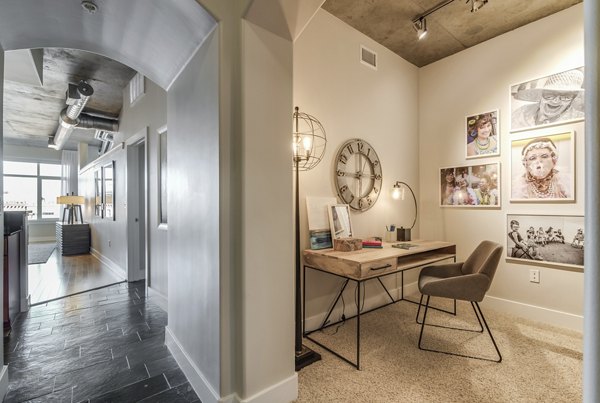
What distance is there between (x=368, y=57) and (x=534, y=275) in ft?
9.88

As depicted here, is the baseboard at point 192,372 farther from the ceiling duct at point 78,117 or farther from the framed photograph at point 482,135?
the ceiling duct at point 78,117

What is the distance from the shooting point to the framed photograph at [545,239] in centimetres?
264

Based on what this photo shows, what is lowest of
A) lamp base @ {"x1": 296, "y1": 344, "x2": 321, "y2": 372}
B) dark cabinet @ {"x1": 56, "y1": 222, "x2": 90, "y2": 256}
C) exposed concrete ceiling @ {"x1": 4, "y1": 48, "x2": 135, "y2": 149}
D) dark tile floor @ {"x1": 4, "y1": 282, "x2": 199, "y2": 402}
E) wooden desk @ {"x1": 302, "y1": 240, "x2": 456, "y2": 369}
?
dark tile floor @ {"x1": 4, "y1": 282, "x2": 199, "y2": 402}

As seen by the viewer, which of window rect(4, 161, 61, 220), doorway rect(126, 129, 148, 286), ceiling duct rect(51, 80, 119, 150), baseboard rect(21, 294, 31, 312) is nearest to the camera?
baseboard rect(21, 294, 31, 312)

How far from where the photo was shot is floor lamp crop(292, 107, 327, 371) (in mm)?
2105

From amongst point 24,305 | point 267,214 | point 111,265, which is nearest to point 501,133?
point 267,214

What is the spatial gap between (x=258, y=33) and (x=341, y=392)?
7.49ft

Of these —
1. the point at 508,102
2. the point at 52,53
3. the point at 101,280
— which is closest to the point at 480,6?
the point at 508,102

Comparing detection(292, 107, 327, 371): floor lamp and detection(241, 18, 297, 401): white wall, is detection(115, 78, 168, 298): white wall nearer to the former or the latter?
detection(292, 107, 327, 371): floor lamp

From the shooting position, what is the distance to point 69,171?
27.8 ft

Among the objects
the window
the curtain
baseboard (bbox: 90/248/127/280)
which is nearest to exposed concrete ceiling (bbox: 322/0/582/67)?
baseboard (bbox: 90/248/127/280)

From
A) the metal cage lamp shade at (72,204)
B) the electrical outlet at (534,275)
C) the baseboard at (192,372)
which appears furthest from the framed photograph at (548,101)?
the metal cage lamp shade at (72,204)

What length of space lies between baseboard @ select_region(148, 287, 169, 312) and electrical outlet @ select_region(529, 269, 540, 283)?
13.2ft

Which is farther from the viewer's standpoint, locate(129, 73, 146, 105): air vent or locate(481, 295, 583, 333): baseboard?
locate(129, 73, 146, 105): air vent
